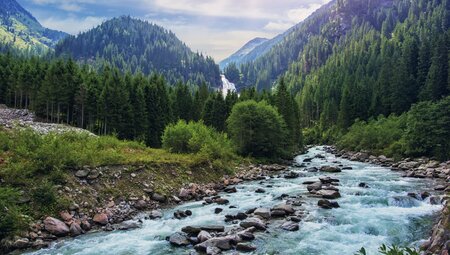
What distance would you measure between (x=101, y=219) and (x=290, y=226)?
12.4m

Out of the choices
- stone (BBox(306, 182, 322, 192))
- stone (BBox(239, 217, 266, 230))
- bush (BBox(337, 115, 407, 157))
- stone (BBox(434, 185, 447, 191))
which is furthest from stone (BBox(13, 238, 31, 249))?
bush (BBox(337, 115, 407, 157))

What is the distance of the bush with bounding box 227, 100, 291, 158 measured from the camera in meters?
59.8

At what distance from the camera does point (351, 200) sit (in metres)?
29.6

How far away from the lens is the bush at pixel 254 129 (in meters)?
59.8

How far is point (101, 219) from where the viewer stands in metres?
24.3

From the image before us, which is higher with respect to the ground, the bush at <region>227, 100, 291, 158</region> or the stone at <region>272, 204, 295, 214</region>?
the bush at <region>227, 100, 291, 158</region>

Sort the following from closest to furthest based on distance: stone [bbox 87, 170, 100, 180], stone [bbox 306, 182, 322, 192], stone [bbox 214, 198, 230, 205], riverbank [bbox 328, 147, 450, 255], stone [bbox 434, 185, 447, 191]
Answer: riverbank [bbox 328, 147, 450, 255] < stone [bbox 87, 170, 100, 180] < stone [bbox 214, 198, 230, 205] < stone [bbox 434, 185, 447, 191] < stone [bbox 306, 182, 322, 192]

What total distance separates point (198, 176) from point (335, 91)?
11885 cm

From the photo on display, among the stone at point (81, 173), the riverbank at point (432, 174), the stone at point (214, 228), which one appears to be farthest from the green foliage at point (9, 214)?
the riverbank at point (432, 174)

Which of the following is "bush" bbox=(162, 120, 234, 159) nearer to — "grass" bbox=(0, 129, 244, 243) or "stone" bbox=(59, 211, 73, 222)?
"grass" bbox=(0, 129, 244, 243)

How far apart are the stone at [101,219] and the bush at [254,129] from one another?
120 feet

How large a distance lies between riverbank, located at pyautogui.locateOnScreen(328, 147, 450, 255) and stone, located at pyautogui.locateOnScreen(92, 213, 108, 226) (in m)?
18.7

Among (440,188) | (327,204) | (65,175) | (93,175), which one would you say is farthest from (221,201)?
(440,188)

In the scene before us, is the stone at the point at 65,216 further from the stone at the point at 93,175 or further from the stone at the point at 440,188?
the stone at the point at 440,188
